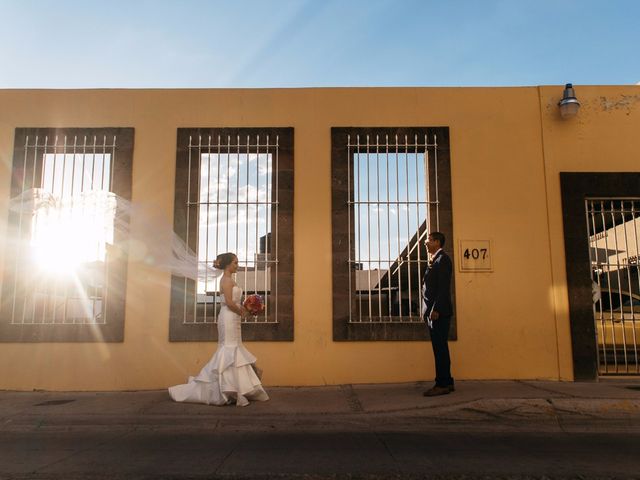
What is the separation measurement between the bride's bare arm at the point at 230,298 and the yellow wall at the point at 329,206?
1026 mm

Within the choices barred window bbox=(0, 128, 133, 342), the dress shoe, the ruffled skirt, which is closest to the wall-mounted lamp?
the dress shoe

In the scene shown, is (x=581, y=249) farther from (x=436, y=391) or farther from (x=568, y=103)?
(x=436, y=391)

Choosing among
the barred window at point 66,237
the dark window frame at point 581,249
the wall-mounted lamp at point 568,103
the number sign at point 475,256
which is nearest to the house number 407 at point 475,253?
the number sign at point 475,256

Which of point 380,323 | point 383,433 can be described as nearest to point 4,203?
point 380,323

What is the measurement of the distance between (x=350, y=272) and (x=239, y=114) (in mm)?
2626

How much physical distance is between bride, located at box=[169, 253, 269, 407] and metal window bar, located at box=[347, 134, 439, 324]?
63.1 inches

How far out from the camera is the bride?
610 centimetres

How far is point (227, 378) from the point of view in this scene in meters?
6.11

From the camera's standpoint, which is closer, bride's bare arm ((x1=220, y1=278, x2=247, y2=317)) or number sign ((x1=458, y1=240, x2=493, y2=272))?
bride's bare arm ((x1=220, y1=278, x2=247, y2=317))

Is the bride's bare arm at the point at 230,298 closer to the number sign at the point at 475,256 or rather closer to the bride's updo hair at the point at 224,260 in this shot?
the bride's updo hair at the point at 224,260

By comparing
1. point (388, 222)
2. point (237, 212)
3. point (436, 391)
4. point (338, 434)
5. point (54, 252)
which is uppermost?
point (237, 212)

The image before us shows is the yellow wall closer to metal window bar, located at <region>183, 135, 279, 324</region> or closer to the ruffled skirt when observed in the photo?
metal window bar, located at <region>183, 135, 279, 324</region>

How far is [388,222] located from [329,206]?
810 mm

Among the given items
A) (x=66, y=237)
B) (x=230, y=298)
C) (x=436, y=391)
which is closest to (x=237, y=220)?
(x=230, y=298)
